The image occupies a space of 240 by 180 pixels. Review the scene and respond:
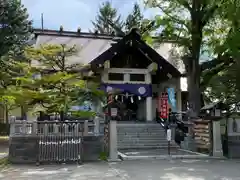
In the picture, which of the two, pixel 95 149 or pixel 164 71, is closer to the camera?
pixel 95 149

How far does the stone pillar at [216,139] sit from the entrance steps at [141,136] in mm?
3551

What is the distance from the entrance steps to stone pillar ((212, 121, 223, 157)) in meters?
3.55

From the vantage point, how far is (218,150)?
1447 centimetres

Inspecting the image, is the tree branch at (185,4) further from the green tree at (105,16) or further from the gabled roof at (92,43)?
the green tree at (105,16)

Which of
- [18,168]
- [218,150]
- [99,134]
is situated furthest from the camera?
[218,150]

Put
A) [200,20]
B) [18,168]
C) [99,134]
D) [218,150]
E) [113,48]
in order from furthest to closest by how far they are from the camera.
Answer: [113,48] < [200,20] < [218,150] < [99,134] < [18,168]

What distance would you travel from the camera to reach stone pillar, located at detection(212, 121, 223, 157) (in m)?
14.4

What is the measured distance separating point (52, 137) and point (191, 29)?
411 inches

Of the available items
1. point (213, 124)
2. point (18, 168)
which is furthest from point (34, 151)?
point (213, 124)

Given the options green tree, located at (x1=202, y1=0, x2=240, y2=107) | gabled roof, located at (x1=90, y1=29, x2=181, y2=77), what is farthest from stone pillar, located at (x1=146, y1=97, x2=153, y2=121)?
green tree, located at (x1=202, y1=0, x2=240, y2=107)

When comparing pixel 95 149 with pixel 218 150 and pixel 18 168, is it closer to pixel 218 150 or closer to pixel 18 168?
pixel 18 168

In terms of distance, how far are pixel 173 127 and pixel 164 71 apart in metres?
4.26

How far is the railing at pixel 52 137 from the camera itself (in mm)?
12594

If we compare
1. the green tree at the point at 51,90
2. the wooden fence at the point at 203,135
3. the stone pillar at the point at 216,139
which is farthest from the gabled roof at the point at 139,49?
the stone pillar at the point at 216,139
